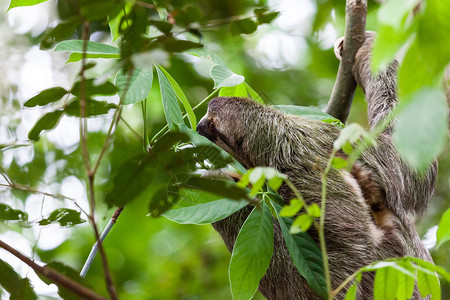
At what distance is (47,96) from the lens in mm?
2213

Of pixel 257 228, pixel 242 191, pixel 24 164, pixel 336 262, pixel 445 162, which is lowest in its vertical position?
pixel 445 162

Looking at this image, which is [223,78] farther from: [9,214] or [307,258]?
[9,214]

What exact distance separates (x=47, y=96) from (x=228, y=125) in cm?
166

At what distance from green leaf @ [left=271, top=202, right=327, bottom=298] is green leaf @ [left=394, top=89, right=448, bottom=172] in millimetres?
1577

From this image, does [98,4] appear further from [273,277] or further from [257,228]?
[273,277]

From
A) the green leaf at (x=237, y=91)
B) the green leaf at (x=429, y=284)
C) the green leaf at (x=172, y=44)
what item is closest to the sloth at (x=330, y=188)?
the green leaf at (x=237, y=91)

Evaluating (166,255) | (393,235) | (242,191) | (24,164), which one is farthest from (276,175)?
(166,255)

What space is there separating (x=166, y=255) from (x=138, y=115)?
83.0 inches

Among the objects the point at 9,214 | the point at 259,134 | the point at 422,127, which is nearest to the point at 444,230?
the point at 422,127

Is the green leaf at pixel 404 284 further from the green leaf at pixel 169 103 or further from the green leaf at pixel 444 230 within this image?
the green leaf at pixel 169 103

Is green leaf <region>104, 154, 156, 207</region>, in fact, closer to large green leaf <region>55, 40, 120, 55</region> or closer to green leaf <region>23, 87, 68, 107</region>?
green leaf <region>23, 87, 68, 107</region>

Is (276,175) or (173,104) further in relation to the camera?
(173,104)

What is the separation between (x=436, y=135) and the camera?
1.09 metres

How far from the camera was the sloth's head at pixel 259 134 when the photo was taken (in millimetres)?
3605
